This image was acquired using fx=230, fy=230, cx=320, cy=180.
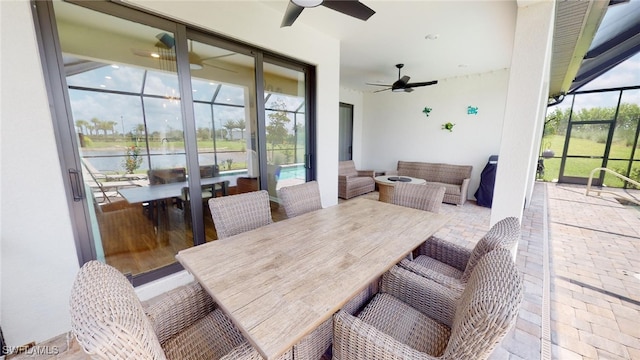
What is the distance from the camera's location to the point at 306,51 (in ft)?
9.51

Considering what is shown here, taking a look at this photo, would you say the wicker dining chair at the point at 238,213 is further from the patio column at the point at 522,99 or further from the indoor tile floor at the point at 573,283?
the patio column at the point at 522,99

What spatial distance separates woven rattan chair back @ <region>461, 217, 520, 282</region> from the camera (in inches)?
46.9

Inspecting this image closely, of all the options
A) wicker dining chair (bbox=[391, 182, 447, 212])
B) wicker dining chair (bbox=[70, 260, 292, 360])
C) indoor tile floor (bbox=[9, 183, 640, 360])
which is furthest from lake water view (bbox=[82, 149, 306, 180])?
wicker dining chair (bbox=[391, 182, 447, 212])

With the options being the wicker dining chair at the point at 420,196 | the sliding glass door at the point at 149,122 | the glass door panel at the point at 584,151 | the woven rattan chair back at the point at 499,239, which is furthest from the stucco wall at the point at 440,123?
the woven rattan chair back at the point at 499,239

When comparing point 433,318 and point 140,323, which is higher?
point 140,323

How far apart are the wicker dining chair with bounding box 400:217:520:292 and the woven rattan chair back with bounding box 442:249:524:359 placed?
14.1 inches

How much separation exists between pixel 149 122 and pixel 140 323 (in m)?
2.10

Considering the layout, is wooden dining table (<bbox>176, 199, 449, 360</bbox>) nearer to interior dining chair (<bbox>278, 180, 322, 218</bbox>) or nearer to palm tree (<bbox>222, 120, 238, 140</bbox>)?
interior dining chair (<bbox>278, 180, 322, 218</bbox>)

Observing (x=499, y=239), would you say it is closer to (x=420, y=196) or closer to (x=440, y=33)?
(x=420, y=196)

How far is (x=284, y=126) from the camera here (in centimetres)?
317

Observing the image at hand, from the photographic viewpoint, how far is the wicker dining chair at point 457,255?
1.24 metres

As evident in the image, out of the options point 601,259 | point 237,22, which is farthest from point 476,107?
point 237,22

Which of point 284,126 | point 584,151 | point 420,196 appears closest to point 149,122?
point 284,126

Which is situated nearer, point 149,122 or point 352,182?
point 149,122
